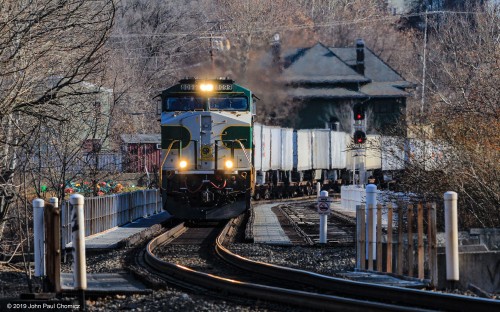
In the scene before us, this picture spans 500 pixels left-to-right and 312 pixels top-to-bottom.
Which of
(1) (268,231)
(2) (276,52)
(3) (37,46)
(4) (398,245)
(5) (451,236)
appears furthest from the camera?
(2) (276,52)

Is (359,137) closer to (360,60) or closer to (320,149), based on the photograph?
(320,149)

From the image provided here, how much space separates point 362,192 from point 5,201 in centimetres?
1571

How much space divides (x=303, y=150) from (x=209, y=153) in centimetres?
2374

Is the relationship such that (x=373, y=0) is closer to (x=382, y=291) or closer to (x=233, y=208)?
(x=233, y=208)

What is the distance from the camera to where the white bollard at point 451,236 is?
1208 cm

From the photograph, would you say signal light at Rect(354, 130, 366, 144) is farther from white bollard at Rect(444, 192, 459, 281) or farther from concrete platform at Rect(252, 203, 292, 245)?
white bollard at Rect(444, 192, 459, 281)

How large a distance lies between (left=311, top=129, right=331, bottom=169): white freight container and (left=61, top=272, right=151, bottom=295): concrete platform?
3854cm

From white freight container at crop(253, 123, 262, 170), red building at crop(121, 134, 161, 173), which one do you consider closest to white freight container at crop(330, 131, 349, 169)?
red building at crop(121, 134, 161, 173)

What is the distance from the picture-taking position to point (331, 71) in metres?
84.8

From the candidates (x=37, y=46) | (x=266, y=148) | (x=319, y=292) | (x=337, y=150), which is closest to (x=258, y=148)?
(x=266, y=148)

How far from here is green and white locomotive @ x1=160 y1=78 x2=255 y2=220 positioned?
87.0ft

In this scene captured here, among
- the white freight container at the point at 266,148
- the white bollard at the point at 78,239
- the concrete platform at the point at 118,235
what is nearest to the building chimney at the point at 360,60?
the white freight container at the point at 266,148

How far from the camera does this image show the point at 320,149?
175 ft

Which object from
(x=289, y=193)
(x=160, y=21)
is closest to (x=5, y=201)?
(x=289, y=193)
